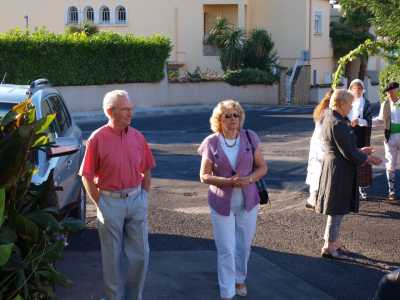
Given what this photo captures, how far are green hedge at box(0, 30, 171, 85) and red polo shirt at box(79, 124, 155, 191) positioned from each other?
20.3 metres

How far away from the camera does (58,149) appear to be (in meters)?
6.88

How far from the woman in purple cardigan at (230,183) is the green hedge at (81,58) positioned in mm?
20078

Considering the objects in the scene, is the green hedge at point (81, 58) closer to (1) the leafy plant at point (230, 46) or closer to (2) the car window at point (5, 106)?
(1) the leafy plant at point (230, 46)

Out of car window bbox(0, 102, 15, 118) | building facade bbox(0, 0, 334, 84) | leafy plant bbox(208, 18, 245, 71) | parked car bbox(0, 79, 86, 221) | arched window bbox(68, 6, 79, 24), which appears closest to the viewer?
parked car bbox(0, 79, 86, 221)

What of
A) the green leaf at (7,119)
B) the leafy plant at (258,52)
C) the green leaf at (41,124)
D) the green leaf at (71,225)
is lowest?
the green leaf at (71,225)

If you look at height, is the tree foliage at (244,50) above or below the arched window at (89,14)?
below

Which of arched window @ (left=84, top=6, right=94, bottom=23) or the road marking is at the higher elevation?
arched window @ (left=84, top=6, right=94, bottom=23)

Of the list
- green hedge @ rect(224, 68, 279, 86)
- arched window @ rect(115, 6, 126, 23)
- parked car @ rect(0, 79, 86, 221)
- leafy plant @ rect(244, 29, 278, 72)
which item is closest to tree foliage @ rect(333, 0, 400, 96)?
parked car @ rect(0, 79, 86, 221)

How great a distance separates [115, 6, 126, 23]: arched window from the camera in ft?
117

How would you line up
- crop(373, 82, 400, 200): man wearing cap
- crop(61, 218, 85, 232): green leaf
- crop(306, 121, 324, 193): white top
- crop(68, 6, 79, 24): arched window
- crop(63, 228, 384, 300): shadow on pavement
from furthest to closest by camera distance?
crop(68, 6, 79, 24): arched window < crop(373, 82, 400, 200): man wearing cap < crop(306, 121, 324, 193): white top < crop(63, 228, 384, 300): shadow on pavement < crop(61, 218, 85, 232): green leaf

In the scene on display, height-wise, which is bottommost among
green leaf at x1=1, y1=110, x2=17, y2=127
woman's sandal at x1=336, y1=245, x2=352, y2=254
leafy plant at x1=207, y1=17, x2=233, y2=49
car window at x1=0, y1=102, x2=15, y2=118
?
woman's sandal at x1=336, y1=245, x2=352, y2=254

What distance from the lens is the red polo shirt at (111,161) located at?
6023 millimetres

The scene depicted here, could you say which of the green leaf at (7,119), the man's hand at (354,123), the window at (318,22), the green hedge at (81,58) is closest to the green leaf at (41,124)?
the green leaf at (7,119)

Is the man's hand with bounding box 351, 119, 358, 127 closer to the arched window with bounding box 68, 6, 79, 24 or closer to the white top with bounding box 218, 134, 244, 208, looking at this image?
the white top with bounding box 218, 134, 244, 208
